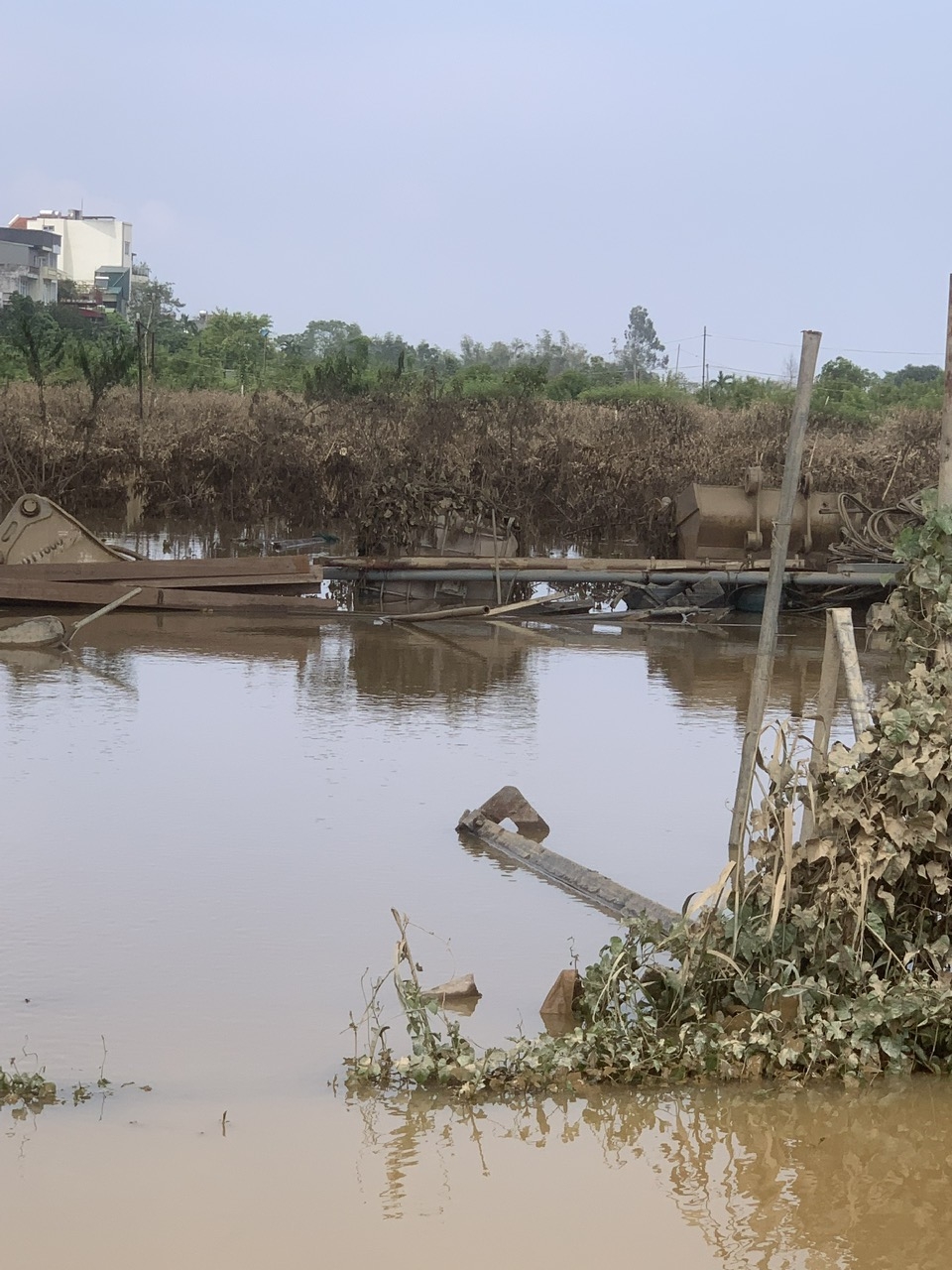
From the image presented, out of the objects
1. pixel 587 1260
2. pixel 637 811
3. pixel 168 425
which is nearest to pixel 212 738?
pixel 637 811

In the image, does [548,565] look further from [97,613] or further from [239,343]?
[239,343]

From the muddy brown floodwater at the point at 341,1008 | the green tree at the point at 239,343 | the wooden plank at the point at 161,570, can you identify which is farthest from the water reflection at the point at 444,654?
the green tree at the point at 239,343

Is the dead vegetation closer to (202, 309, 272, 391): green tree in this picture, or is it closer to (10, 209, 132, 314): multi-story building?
(202, 309, 272, 391): green tree

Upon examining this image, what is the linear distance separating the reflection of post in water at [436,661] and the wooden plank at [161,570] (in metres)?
1.12

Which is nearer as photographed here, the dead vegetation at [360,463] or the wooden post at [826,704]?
the wooden post at [826,704]

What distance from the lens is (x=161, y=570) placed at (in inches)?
671

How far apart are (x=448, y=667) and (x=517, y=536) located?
25.3ft

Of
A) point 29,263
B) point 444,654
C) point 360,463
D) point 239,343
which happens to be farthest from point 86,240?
point 444,654

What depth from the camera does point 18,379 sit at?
107 ft

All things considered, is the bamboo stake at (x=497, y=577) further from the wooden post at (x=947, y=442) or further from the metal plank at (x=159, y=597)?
the wooden post at (x=947, y=442)

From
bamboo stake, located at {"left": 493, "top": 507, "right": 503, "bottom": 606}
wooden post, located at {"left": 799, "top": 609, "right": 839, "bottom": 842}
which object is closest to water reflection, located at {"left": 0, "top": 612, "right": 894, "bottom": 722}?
bamboo stake, located at {"left": 493, "top": 507, "right": 503, "bottom": 606}

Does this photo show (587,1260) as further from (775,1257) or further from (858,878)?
(858,878)

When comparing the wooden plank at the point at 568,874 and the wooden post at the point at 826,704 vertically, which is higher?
the wooden post at the point at 826,704

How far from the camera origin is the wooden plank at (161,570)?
1653 cm
